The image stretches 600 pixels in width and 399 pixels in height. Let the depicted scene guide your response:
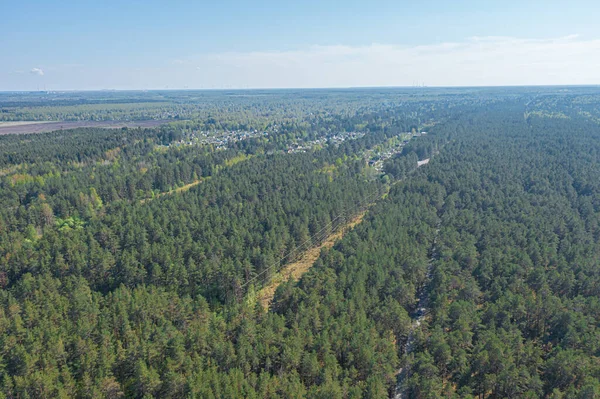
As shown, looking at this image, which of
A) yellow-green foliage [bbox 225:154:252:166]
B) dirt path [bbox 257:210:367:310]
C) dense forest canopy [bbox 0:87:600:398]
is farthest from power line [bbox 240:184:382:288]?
yellow-green foliage [bbox 225:154:252:166]

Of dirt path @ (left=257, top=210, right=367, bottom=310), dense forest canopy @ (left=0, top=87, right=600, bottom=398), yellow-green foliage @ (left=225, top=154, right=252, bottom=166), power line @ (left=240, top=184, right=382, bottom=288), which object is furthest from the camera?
yellow-green foliage @ (left=225, top=154, right=252, bottom=166)

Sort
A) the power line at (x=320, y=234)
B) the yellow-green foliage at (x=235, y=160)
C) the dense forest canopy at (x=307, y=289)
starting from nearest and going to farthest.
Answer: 1. the dense forest canopy at (x=307, y=289)
2. the power line at (x=320, y=234)
3. the yellow-green foliage at (x=235, y=160)

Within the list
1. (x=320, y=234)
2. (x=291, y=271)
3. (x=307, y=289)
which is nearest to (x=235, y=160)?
(x=320, y=234)

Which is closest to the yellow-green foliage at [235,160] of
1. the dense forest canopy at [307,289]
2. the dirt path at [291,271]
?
the dense forest canopy at [307,289]

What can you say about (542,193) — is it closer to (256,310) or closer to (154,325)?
(256,310)

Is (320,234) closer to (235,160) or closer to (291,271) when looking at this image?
(291,271)

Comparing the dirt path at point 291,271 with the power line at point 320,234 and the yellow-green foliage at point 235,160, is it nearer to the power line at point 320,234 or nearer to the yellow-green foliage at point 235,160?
the power line at point 320,234

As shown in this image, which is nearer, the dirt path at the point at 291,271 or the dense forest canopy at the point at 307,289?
the dense forest canopy at the point at 307,289

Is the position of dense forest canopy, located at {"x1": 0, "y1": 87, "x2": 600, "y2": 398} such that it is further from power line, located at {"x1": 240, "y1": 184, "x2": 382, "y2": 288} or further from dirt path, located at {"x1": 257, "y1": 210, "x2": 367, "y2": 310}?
dirt path, located at {"x1": 257, "y1": 210, "x2": 367, "y2": 310}

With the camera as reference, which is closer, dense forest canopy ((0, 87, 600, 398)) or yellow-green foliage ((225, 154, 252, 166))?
dense forest canopy ((0, 87, 600, 398))
